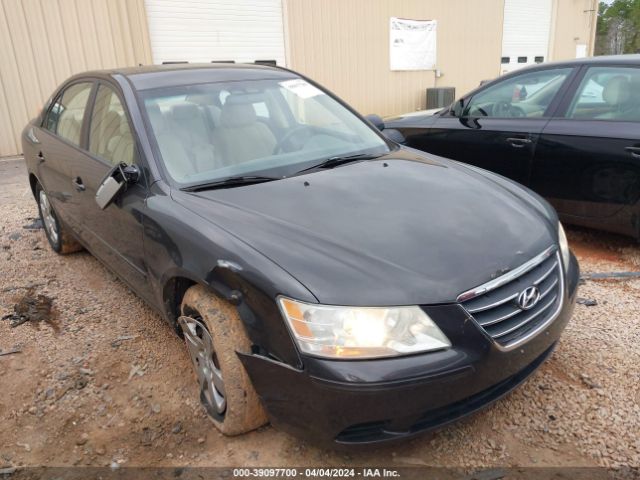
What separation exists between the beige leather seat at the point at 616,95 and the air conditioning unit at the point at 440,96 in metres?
10.6

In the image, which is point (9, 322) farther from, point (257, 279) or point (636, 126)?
point (636, 126)

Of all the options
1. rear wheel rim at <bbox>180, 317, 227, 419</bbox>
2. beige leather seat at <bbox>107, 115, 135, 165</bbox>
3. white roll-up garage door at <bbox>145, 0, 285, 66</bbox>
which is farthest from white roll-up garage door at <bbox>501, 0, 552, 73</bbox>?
rear wheel rim at <bbox>180, 317, 227, 419</bbox>

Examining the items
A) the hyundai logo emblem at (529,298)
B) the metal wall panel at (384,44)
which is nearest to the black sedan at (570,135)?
the hyundai logo emblem at (529,298)

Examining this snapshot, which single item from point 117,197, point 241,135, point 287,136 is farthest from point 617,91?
point 117,197

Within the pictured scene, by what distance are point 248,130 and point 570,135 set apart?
2.56m

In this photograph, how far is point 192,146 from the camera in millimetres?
2721

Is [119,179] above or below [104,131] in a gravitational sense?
below

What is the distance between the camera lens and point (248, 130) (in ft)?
9.62

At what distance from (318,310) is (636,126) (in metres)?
3.15

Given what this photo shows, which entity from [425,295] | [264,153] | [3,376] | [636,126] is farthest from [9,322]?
[636,126]

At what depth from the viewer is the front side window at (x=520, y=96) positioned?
428 cm

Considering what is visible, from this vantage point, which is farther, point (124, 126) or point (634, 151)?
point (634, 151)

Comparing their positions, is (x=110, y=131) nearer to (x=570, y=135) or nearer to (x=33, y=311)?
(x=33, y=311)

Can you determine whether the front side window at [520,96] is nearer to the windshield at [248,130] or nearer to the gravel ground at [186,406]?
the gravel ground at [186,406]
